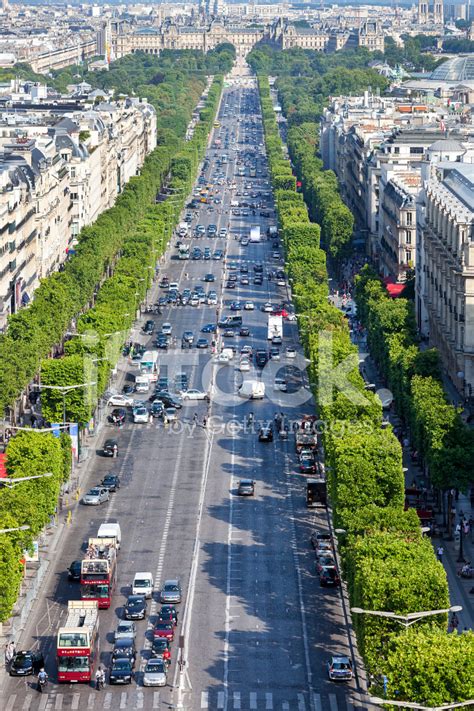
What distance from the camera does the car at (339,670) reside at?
88.8 metres

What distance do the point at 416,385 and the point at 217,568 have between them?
2786 cm

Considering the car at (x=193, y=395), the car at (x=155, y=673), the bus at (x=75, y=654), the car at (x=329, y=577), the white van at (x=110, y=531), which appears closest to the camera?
the car at (x=155, y=673)

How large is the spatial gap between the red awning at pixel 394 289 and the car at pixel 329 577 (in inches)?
3020

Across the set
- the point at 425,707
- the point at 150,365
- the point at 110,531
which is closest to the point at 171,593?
the point at 110,531

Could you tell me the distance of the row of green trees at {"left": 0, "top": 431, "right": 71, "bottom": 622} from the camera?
311 ft

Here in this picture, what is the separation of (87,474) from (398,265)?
7200cm

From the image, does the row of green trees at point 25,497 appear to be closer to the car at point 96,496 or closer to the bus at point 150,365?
the car at point 96,496

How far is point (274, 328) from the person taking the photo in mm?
173875

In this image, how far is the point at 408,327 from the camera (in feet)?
506

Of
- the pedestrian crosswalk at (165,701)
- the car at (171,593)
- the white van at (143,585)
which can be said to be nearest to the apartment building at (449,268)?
the car at (171,593)

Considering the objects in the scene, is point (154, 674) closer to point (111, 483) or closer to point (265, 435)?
point (111, 483)

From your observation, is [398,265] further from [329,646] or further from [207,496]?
[329,646]

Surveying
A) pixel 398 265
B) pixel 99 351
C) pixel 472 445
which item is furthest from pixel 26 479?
pixel 398 265

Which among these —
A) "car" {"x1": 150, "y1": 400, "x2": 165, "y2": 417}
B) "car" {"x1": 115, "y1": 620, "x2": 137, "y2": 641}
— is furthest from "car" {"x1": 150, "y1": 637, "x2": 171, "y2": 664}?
"car" {"x1": 150, "y1": 400, "x2": 165, "y2": 417}
